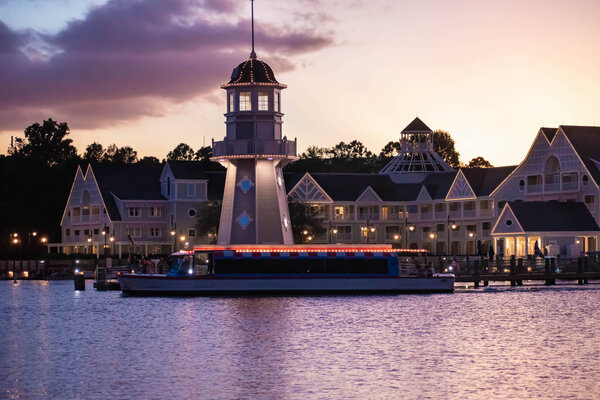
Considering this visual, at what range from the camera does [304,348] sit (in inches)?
2079

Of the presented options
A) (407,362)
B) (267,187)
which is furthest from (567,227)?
(407,362)

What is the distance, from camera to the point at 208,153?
171375 mm

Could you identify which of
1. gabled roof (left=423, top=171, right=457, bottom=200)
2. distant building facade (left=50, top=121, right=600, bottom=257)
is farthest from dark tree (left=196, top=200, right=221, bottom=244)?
gabled roof (left=423, top=171, right=457, bottom=200)

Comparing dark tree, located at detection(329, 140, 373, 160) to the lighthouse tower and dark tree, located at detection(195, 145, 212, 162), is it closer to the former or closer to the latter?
dark tree, located at detection(195, 145, 212, 162)

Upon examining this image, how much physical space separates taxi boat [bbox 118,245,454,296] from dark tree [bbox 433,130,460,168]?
11181 cm

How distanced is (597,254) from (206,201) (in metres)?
53.0

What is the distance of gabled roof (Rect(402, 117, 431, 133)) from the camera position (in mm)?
159500

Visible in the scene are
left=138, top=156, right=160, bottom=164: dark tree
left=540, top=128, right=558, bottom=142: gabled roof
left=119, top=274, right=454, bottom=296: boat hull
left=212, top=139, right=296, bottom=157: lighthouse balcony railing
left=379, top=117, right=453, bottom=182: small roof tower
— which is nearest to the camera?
left=119, top=274, right=454, bottom=296: boat hull

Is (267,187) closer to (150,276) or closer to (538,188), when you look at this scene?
(150,276)

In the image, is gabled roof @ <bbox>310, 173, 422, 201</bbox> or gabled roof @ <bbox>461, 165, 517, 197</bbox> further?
gabled roof @ <bbox>310, 173, 422, 201</bbox>

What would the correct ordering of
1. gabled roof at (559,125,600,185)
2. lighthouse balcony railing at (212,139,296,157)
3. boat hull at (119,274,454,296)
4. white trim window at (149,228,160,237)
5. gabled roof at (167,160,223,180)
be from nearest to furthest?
1. boat hull at (119,274,454,296)
2. lighthouse balcony railing at (212,139,296,157)
3. gabled roof at (559,125,600,185)
4. white trim window at (149,228,160,237)
5. gabled roof at (167,160,223,180)

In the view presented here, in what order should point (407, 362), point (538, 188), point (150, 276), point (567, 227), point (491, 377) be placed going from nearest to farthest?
point (491, 377) < point (407, 362) < point (150, 276) < point (567, 227) < point (538, 188)

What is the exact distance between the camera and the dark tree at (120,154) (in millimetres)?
175250

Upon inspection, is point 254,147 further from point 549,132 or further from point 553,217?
point 549,132
